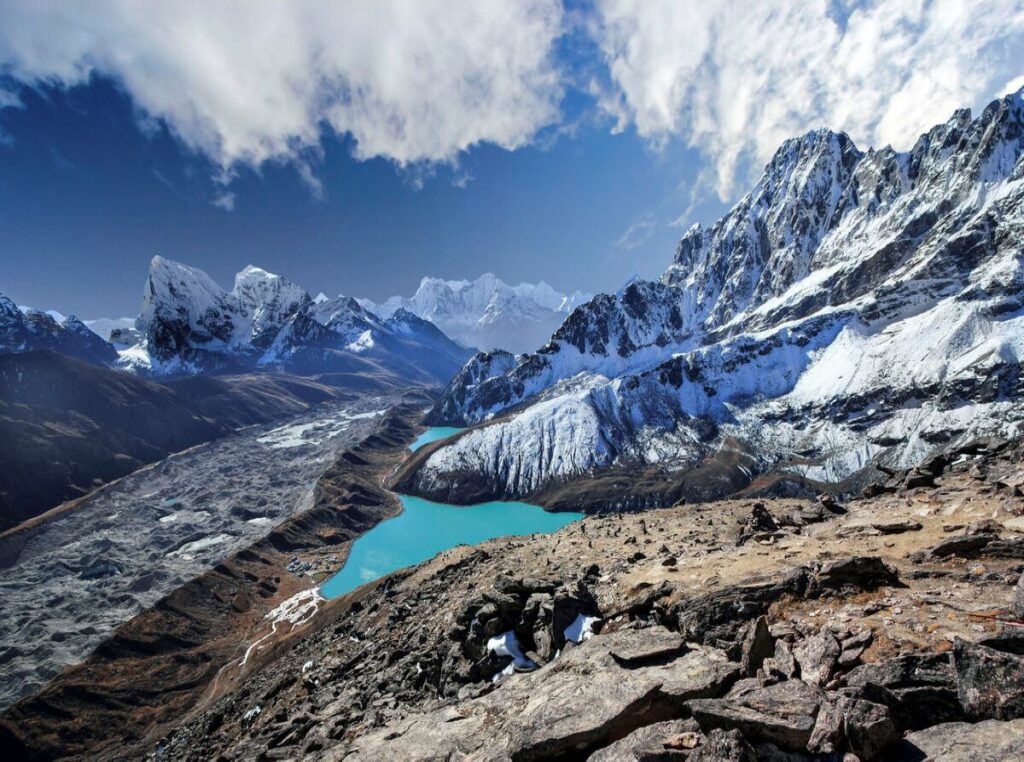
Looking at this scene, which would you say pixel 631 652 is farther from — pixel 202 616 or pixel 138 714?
pixel 202 616

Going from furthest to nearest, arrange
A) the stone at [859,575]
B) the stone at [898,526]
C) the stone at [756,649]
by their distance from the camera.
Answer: the stone at [898,526] < the stone at [859,575] < the stone at [756,649]

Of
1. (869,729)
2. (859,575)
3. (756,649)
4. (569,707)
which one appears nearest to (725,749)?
(869,729)

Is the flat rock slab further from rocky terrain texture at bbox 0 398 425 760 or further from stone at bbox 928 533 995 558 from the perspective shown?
rocky terrain texture at bbox 0 398 425 760

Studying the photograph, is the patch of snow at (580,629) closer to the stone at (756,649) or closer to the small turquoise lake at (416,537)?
the stone at (756,649)

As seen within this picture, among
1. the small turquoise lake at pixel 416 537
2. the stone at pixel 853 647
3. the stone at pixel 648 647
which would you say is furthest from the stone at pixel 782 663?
the small turquoise lake at pixel 416 537

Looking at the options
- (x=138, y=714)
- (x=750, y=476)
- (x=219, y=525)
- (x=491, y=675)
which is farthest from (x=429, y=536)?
(x=491, y=675)

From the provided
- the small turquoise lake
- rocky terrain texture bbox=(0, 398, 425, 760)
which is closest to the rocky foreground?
rocky terrain texture bbox=(0, 398, 425, 760)
